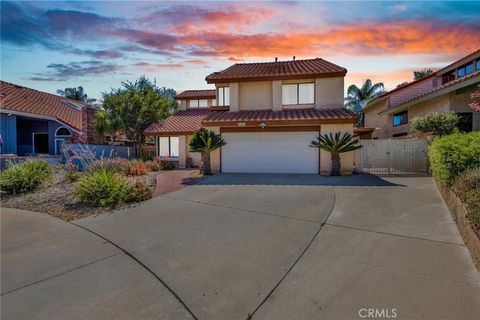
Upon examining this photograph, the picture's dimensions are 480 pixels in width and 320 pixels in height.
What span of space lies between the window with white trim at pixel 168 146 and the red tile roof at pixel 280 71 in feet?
17.9

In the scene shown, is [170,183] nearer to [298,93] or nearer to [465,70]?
[298,93]

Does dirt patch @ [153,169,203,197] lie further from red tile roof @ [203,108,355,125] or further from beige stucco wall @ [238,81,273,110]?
beige stucco wall @ [238,81,273,110]

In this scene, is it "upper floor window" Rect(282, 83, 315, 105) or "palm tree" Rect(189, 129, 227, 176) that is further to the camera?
"upper floor window" Rect(282, 83, 315, 105)

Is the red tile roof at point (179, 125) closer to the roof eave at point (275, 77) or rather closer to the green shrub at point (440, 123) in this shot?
the roof eave at point (275, 77)

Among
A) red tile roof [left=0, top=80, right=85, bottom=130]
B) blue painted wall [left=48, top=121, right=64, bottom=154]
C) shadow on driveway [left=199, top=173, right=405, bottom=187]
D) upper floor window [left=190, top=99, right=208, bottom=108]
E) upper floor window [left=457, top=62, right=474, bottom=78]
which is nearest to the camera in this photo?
shadow on driveway [left=199, top=173, right=405, bottom=187]

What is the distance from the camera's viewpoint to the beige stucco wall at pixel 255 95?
16.0 meters

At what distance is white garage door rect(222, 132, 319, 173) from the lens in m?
13.8

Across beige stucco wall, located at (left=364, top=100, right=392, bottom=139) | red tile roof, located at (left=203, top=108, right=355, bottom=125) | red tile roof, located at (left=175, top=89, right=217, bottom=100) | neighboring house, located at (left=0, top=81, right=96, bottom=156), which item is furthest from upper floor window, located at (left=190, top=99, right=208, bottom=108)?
beige stucco wall, located at (left=364, top=100, right=392, bottom=139)

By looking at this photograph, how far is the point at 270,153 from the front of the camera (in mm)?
14148

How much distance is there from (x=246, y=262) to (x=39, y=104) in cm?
2371

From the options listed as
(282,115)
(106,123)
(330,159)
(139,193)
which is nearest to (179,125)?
(106,123)

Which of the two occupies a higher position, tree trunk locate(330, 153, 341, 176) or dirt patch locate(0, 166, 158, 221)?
tree trunk locate(330, 153, 341, 176)

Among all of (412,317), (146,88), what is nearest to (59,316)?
(412,317)

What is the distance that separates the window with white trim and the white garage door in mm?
5842
